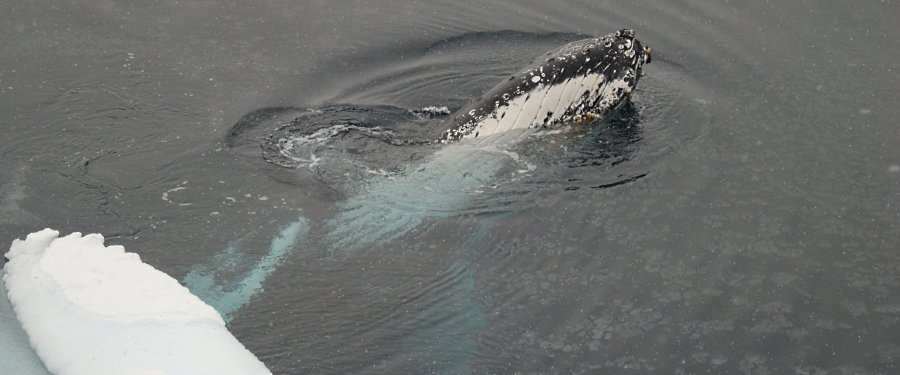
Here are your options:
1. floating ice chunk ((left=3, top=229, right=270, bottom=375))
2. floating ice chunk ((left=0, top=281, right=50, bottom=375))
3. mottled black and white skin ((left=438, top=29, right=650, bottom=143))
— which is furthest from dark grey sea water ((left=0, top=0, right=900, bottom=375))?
floating ice chunk ((left=0, top=281, right=50, bottom=375))

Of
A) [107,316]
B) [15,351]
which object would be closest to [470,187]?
[107,316]

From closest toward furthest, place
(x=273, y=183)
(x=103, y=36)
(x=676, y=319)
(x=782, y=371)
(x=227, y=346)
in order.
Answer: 1. (x=227, y=346)
2. (x=782, y=371)
3. (x=676, y=319)
4. (x=273, y=183)
5. (x=103, y=36)

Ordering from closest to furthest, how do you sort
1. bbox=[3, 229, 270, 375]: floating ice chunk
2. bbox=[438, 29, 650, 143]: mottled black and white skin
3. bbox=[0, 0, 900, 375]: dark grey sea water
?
bbox=[3, 229, 270, 375]: floating ice chunk
bbox=[0, 0, 900, 375]: dark grey sea water
bbox=[438, 29, 650, 143]: mottled black and white skin

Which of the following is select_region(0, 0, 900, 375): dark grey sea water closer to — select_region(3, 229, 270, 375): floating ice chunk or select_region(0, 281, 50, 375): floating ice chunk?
select_region(3, 229, 270, 375): floating ice chunk

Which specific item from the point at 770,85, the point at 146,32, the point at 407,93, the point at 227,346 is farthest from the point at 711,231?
the point at 146,32

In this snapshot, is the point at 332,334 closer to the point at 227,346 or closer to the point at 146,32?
the point at 227,346
